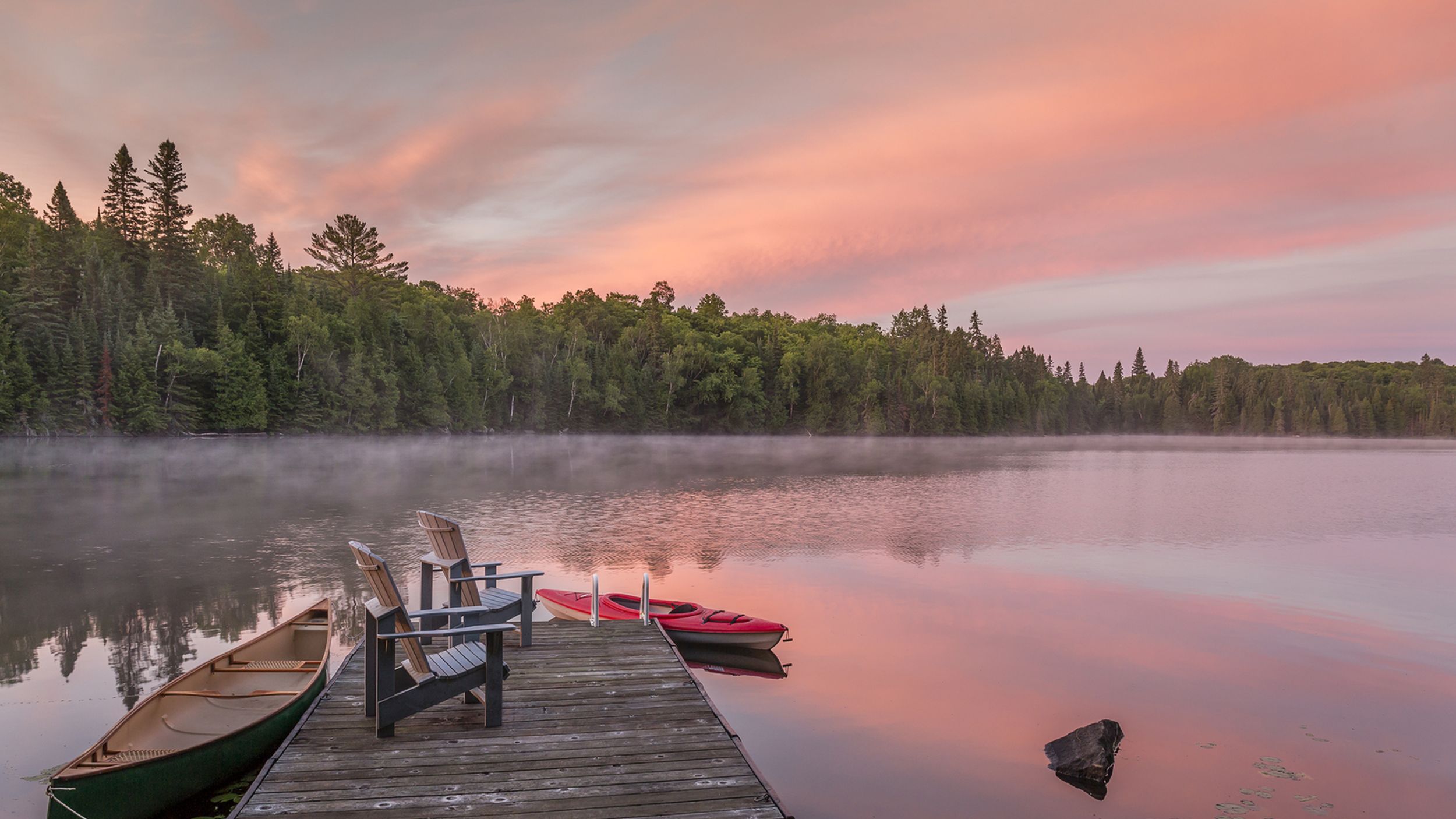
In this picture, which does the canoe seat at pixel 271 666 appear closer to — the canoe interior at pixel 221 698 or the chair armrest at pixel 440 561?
the canoe interior at pixel 221 698

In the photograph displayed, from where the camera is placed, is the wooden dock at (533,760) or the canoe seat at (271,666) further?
the canoe seat at (271,666)

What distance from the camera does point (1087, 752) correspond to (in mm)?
8531

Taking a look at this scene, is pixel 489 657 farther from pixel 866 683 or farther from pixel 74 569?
pixel 74 569

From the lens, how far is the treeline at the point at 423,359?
63656 millimetres

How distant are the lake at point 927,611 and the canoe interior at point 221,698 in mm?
1253

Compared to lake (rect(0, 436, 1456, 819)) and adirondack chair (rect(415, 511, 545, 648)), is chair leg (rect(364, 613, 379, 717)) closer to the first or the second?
adirondack chair (rect(415, 511, 545, 648))

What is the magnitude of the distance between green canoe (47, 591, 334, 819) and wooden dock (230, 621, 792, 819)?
2.08 feet

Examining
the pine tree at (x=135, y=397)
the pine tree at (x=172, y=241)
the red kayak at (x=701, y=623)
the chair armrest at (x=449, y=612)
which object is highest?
the pine tree at (x=172, y=241)

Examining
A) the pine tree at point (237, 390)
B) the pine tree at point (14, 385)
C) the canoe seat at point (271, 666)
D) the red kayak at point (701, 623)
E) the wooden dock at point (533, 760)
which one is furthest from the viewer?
the pine tree at point (237, 390)

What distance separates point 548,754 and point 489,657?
0.94m

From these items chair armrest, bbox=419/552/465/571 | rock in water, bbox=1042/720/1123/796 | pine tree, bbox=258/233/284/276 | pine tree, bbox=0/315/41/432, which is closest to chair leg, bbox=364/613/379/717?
chair armrest, bbox=419/552/465/571

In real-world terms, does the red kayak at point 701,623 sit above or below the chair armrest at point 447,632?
below

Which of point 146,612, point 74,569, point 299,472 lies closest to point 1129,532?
point 146,612

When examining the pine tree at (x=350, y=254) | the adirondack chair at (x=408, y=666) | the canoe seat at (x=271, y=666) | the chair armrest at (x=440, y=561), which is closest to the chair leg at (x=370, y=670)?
the adirondack chair at (x=408, y=666)
